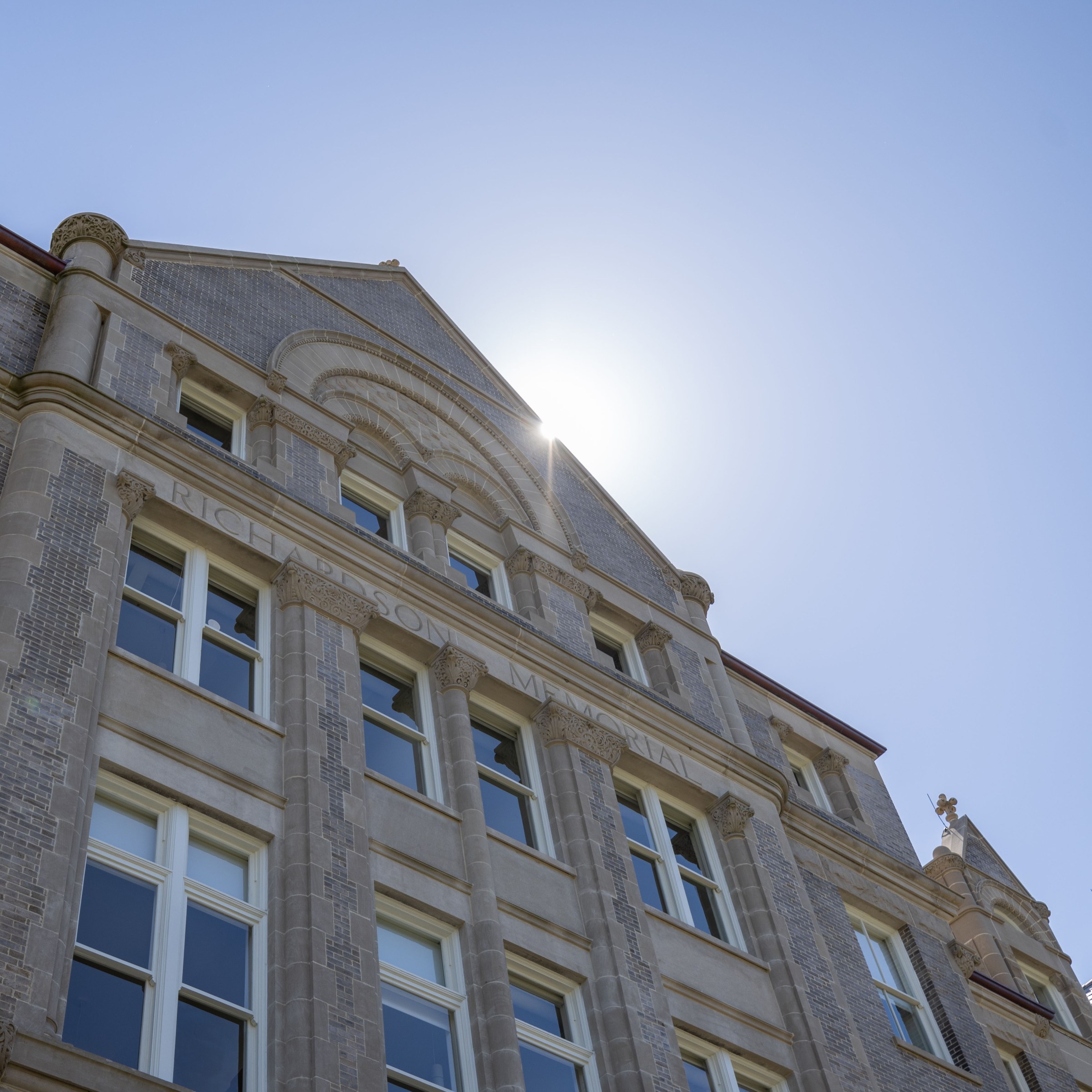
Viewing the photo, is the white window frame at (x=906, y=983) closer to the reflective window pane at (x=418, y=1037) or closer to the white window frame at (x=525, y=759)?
the white window frame at (x=525, y=759)

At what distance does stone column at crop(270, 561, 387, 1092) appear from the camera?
43.5 feet

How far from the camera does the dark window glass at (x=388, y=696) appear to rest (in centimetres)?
1931

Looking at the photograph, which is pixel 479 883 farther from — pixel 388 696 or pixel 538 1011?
pixel 388 696

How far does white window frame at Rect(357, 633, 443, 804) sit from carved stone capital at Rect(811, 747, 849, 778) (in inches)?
461

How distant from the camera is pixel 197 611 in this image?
1797 cm

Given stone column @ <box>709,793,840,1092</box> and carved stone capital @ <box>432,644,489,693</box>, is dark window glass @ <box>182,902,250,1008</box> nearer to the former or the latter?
carved stone capital @ <box>432,644,489,693</box>

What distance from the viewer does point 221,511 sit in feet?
63.3

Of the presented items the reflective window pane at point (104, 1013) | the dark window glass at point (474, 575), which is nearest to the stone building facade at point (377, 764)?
the reflective window pane at point (104, 1013)

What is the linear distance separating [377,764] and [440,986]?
3408 mm

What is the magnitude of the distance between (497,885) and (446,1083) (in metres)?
3.10

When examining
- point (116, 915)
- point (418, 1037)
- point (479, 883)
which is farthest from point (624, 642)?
point (116, 915)

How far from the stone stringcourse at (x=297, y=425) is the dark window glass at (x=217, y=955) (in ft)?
32.7

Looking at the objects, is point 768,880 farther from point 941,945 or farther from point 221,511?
point 221,511

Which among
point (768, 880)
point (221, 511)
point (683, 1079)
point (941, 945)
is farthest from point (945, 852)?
point (221, 511)
